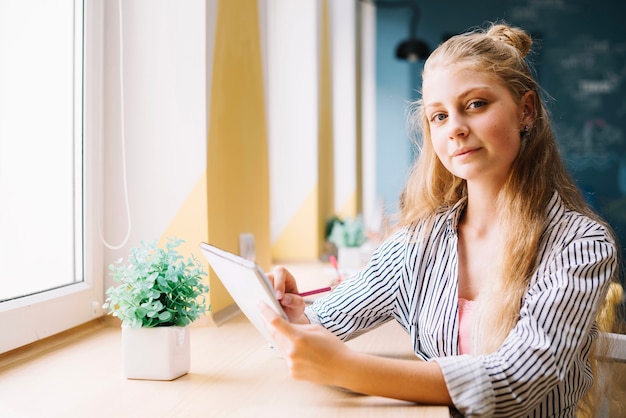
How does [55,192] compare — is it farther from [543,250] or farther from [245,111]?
[543,250]

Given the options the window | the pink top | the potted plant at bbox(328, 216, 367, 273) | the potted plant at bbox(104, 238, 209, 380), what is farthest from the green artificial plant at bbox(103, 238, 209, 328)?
the potted plant at bbox(328, 216, 367, 273)

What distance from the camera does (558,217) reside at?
3.72 feet

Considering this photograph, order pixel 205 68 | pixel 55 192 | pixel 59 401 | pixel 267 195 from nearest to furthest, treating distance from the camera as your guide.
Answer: pixel 59 401 → pixel 55 192 → pixel 205 68 → pixel 267 195

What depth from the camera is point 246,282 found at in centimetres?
94

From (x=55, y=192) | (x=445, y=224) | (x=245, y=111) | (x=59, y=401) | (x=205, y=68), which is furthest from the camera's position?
(x=245, y=111)

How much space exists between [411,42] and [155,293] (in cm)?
426

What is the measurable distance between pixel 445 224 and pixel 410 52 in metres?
3.90

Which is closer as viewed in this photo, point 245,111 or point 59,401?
point 59,401

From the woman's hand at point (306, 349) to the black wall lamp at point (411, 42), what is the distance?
14.1 ft

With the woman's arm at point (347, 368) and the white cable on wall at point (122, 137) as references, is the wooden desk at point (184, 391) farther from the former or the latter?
the white cable on wall at point (122, 137)

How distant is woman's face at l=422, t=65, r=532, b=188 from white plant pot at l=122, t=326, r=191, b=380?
0.54 metres

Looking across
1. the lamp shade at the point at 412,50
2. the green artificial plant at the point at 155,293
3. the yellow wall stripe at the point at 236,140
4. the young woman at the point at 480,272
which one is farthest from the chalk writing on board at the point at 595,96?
the green artificial plant at the point at 155,293

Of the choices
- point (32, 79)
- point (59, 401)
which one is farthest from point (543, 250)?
point (32, 79)

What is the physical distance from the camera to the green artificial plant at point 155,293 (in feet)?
3.61
